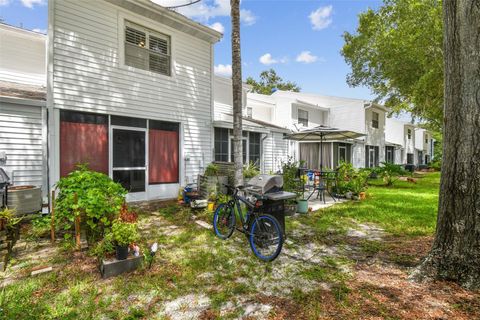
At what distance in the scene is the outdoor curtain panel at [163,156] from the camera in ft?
26.2

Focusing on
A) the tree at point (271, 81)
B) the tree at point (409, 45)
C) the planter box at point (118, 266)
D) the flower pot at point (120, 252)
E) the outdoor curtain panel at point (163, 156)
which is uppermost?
the tree at point (271, 81)

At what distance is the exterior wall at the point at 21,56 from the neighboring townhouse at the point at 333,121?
11297mm

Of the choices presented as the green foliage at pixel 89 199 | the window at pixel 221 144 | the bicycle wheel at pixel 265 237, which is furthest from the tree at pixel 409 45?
the green foliage at pixel 89 199

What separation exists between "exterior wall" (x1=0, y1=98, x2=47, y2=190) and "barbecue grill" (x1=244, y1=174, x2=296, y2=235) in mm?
5261

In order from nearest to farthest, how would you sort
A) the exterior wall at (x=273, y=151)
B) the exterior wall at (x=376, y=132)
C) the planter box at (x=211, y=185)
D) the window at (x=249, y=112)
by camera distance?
the planter box at (x=211, y=185)
the exterior wall at (x=273, y=151)
the window at (x=249, y=112)
the exterior wall at (x=376, y=132)

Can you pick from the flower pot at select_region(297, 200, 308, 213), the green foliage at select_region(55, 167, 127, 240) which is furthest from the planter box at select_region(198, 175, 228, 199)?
the green foliage at select_region(55, 167, 127, 240)

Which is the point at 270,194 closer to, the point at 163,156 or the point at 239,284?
the point at 239,284

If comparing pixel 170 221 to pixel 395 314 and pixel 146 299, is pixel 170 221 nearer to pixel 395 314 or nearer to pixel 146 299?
pixel 146 299

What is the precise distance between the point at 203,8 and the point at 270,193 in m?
7.58

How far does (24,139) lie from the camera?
233 inches

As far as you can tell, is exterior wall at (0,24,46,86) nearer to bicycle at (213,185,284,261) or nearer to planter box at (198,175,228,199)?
planter box at (198,175,228,199)

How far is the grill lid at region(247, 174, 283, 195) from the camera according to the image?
4.13 metres

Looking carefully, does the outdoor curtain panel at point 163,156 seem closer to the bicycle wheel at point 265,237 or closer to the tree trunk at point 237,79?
the tree trunk at point 237,79

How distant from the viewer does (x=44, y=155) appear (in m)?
6.10
